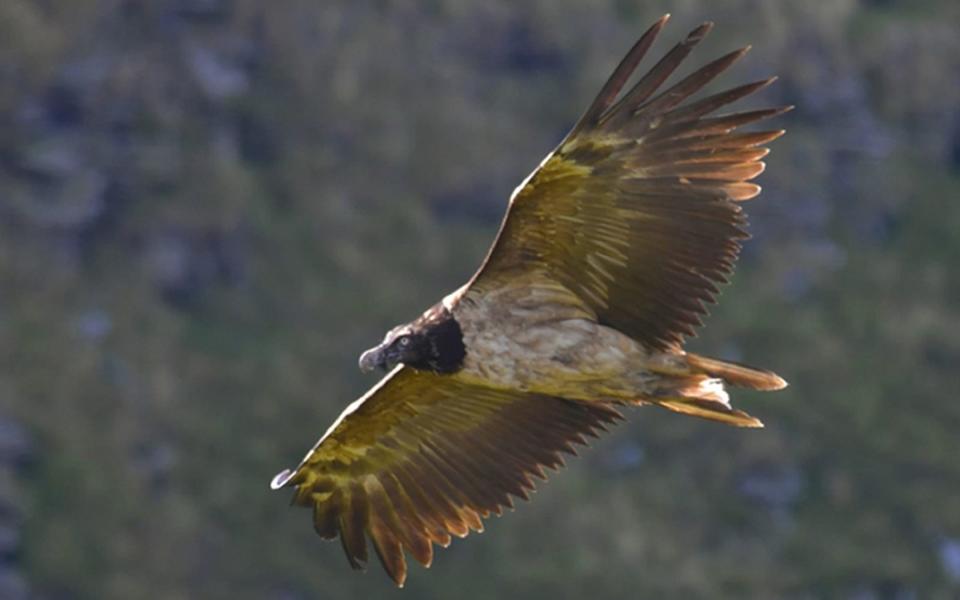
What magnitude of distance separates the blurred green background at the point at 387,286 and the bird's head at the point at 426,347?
21.0 meters

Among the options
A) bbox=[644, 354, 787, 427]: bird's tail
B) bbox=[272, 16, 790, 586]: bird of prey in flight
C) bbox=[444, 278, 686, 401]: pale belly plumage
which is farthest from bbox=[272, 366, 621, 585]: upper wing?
bbox=[644, 354, 787, 427]: bird's tail

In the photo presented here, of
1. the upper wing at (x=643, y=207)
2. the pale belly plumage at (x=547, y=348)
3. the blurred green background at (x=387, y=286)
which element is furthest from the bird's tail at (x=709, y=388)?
the blurred green background at (x=387, y=286)

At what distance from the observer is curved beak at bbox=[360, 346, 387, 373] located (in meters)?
12.3

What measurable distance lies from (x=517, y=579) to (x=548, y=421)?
2090 centimetres

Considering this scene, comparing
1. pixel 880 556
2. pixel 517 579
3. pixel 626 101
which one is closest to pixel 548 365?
pixel 626 101

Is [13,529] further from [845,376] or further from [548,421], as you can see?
[548,421]

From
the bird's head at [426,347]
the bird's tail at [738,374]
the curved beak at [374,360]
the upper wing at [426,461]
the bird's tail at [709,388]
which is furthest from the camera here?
the upper wing at [426,461]

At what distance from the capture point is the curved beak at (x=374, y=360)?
12305mm

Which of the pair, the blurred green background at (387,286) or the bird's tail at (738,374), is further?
the blurred green background at (387,286)

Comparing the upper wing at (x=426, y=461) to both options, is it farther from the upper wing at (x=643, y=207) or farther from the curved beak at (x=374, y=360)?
the upper wing at (x=643, y=207)

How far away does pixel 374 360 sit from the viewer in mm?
12344

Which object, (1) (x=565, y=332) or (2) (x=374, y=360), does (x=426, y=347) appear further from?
(1) (x=565, y=332)

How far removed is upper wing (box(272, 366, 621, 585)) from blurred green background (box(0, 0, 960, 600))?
19.9 metres

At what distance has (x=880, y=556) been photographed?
3559 centimetres
